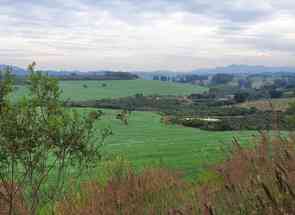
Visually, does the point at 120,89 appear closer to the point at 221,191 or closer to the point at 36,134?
the point at 36,134

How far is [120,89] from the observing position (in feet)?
328

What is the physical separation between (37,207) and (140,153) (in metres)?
13.5

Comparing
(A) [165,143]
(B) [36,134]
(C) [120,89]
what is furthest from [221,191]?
(C) [120,89]

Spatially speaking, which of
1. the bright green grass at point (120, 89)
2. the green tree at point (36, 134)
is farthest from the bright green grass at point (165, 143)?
the bright green grass at point (120, 89)

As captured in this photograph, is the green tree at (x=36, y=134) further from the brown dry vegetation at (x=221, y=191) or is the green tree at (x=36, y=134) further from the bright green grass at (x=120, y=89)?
the bright green grass at (x=120, y=89)

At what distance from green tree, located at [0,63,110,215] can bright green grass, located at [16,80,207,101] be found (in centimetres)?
7497

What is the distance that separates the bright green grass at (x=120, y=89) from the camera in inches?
3533

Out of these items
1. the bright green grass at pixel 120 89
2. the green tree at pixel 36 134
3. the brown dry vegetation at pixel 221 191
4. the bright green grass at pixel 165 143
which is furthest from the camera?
the bright green grass at pixel 120 89

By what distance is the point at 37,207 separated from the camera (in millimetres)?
9164

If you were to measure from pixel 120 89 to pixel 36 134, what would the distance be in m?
92.3

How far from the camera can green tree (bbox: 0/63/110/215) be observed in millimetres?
7691

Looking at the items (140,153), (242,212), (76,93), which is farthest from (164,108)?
(242,212)

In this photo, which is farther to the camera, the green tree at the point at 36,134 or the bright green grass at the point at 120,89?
the bright green grass at the point at 120,89

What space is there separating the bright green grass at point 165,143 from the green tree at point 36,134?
3.86 feet
